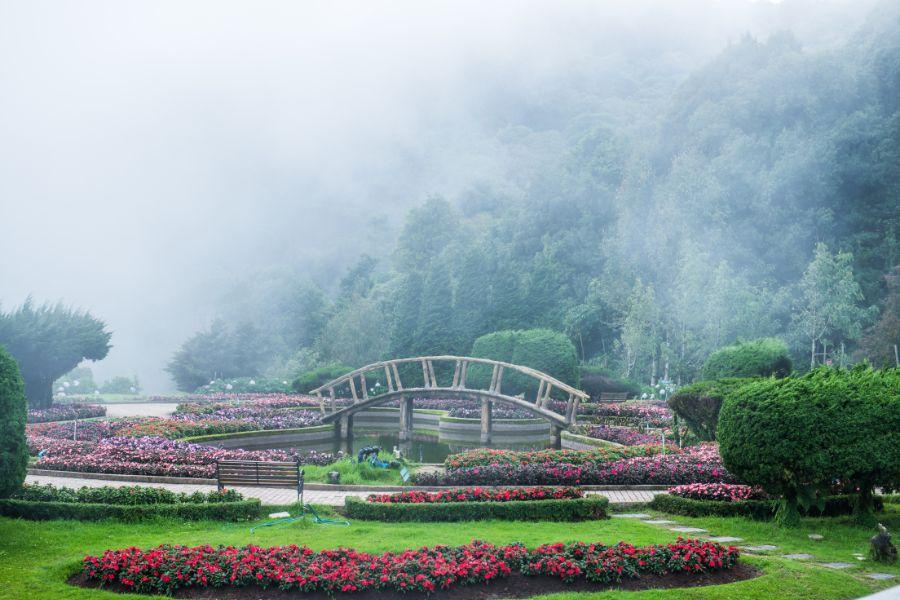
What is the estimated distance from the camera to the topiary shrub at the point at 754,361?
24.3 metres

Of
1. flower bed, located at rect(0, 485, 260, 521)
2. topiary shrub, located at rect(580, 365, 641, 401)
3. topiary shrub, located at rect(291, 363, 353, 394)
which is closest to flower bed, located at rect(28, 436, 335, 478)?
flower bed, located at rect(0, 485, 260, 521)

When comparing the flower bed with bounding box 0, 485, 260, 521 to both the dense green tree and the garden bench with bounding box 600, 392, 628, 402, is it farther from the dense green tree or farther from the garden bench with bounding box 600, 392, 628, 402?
the dense green tree

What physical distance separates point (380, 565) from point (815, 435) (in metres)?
6.19

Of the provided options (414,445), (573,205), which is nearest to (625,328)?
(573,205)

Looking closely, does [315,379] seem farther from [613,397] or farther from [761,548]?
[761,548]

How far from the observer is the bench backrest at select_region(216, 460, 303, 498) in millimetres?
13250

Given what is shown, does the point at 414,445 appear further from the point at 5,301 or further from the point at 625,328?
the point at 5,301

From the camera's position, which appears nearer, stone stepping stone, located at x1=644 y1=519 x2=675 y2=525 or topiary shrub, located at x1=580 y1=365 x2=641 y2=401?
stone stepping stone, located at x1=644 y1=519 x2=675 y2=525

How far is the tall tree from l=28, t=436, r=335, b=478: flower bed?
111 ft

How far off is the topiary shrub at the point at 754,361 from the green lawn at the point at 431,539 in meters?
12.8

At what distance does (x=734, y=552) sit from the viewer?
8.98m

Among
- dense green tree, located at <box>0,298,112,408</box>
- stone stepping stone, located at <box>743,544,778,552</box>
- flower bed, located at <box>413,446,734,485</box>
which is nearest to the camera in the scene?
stone stepping stone, located at <box>743,544,778,552</box>

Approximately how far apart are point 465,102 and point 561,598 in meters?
138

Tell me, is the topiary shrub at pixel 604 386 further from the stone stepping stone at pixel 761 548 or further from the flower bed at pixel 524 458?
the stone stepping stone at pixel 761 548
